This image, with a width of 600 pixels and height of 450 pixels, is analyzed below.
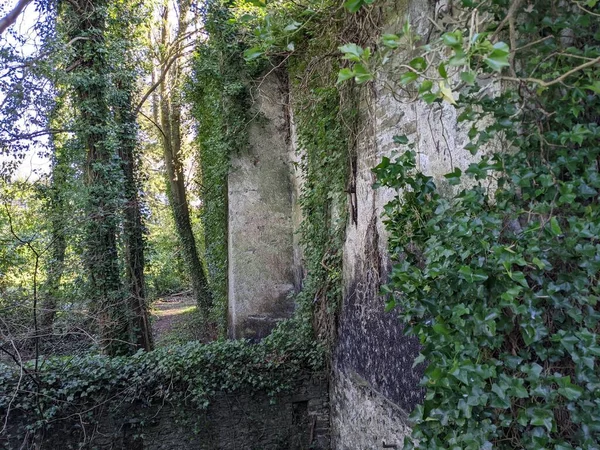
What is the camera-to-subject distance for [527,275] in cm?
226

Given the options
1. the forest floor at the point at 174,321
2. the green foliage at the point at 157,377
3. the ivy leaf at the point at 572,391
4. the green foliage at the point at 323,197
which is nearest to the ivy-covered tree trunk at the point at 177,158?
the forest floor at the point at 174,321

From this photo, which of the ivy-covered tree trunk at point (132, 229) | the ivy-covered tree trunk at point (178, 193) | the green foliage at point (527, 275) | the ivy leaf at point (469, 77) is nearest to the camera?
the ivy leaf at point (469, 77)

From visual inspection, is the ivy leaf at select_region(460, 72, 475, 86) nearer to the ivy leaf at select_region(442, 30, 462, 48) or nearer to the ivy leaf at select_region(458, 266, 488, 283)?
the ivy leaf at select_region(442, 30, 462, 48)

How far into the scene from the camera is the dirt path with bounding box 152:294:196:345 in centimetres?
1058

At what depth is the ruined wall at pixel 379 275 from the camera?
3205mm

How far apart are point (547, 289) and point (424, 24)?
2189 millimetres

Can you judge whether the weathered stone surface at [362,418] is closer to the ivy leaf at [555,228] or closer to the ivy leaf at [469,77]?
the ivy leaf at [555,228]

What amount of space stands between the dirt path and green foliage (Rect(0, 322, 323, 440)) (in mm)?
3800

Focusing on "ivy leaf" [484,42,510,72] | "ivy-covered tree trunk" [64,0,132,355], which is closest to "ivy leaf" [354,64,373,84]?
"ivy leaf" [484,42,510,72]

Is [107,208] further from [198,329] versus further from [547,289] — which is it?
[547,289]

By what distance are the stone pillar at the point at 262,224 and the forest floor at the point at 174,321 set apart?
2.50 m

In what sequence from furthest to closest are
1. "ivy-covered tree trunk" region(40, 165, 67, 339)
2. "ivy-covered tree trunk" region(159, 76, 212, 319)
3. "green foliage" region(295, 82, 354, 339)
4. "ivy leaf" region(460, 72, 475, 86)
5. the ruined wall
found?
"ivy-covered tree trunk" region(159, 76, 212, 319) → "ivy-covered tree trunk" region(40, 165, 67, 339) → "green foliage" region(295, 82, 354, 339) → the ruined wall → "ivy leaf" region(460, 72, 475, 86)

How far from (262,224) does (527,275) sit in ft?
18.5

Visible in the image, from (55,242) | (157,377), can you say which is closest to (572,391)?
(157,377)
